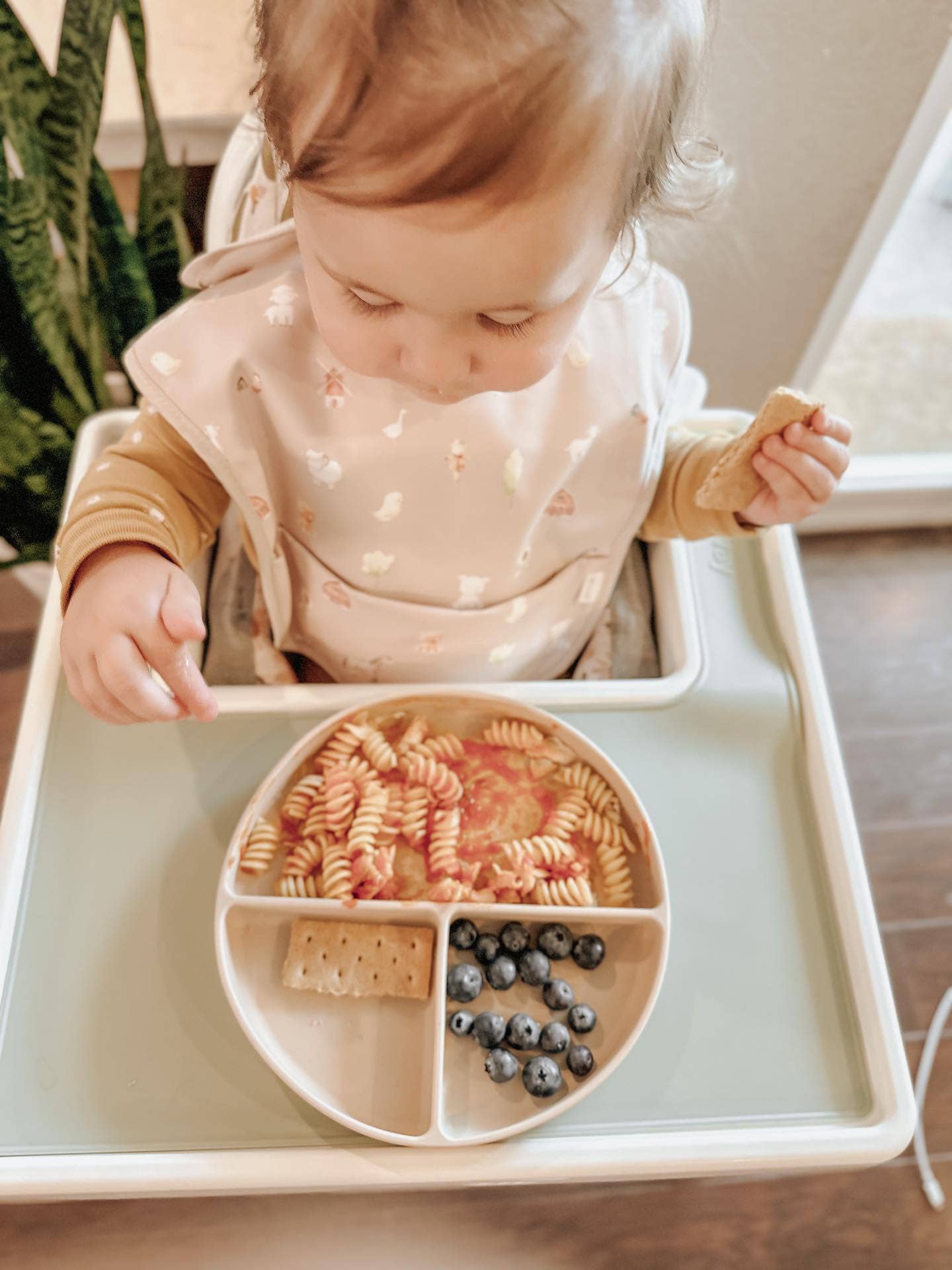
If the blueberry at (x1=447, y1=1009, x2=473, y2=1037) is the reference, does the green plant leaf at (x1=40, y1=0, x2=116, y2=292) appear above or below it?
above

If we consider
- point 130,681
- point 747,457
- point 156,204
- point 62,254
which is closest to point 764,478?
point 747,457

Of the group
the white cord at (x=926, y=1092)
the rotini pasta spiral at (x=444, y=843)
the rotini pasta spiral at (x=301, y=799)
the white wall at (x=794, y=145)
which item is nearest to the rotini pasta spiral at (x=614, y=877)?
the rotini pasta spiral at (x=444, y=843)

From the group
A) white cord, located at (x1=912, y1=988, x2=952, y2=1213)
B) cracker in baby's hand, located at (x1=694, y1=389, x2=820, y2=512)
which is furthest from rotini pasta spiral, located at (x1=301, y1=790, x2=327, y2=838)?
white cord, located at (x1=912, y1=988, x2=952, y2=1213)

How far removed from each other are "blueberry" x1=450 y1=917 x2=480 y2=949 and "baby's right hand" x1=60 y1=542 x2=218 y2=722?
0.77 ft

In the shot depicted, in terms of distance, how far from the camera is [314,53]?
0.45 metres

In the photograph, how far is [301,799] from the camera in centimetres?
72

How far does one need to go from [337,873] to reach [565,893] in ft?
0.53

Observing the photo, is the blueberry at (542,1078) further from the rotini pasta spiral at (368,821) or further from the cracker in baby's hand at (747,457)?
the cracker in baby's hand at (747,457)

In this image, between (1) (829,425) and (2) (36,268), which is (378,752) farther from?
(2) (36,268)

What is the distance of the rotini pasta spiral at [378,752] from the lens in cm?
73

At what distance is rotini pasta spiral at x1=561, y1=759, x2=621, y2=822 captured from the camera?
72 centimetres

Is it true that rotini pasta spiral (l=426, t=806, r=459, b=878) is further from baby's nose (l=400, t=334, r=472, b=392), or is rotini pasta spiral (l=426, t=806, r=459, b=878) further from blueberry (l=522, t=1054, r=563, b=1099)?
baby's nose (l=400, t=334, r=472, b=392)

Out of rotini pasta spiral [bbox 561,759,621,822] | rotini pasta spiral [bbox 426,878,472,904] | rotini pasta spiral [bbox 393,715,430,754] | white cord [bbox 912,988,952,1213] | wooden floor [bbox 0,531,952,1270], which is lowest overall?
wooden floor [bbox 0,531,952,1270]

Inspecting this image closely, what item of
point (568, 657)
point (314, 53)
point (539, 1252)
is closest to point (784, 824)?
point (568, 657)
